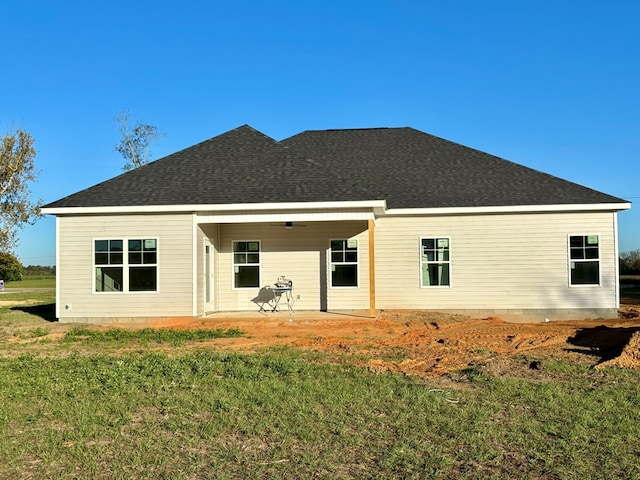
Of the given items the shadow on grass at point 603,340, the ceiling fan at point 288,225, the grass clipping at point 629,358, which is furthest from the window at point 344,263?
the grass clipping at point 629,358

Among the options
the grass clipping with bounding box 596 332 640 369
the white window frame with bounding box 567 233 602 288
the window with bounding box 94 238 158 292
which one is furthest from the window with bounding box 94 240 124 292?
the white window frame with bounding box 567 233 602 288

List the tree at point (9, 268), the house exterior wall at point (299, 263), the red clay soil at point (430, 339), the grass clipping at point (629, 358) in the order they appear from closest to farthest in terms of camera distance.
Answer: the grass clipping at point (629, 358) → the red clay soil at point (430, 339) → the house exterior wall at point (299, 263) → the tree at point (9, 268)

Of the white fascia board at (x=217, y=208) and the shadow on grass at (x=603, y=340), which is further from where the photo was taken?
the white fascia board at (x=217, y=208)

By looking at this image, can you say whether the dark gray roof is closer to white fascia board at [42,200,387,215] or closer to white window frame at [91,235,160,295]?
white fascia board at [42,200,387,215]

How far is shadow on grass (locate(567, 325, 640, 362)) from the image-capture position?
9391 millimetres

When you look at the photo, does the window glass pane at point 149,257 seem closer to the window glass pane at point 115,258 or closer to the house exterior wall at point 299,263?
the window glass pane at point 115,258

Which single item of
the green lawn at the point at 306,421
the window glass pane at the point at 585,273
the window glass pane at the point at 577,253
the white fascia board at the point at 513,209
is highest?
the white fascia board at the point at 513,209

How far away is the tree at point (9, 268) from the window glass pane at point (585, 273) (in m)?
41.4

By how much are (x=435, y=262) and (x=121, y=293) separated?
8.36m

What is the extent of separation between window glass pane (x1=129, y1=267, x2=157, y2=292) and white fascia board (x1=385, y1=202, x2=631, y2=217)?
6.33 m

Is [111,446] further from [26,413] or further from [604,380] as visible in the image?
[604,380]

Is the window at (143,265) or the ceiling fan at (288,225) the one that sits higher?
the ceiling fan at (288,225)

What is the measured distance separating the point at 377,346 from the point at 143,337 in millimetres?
5069

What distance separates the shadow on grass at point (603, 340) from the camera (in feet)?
30.8
